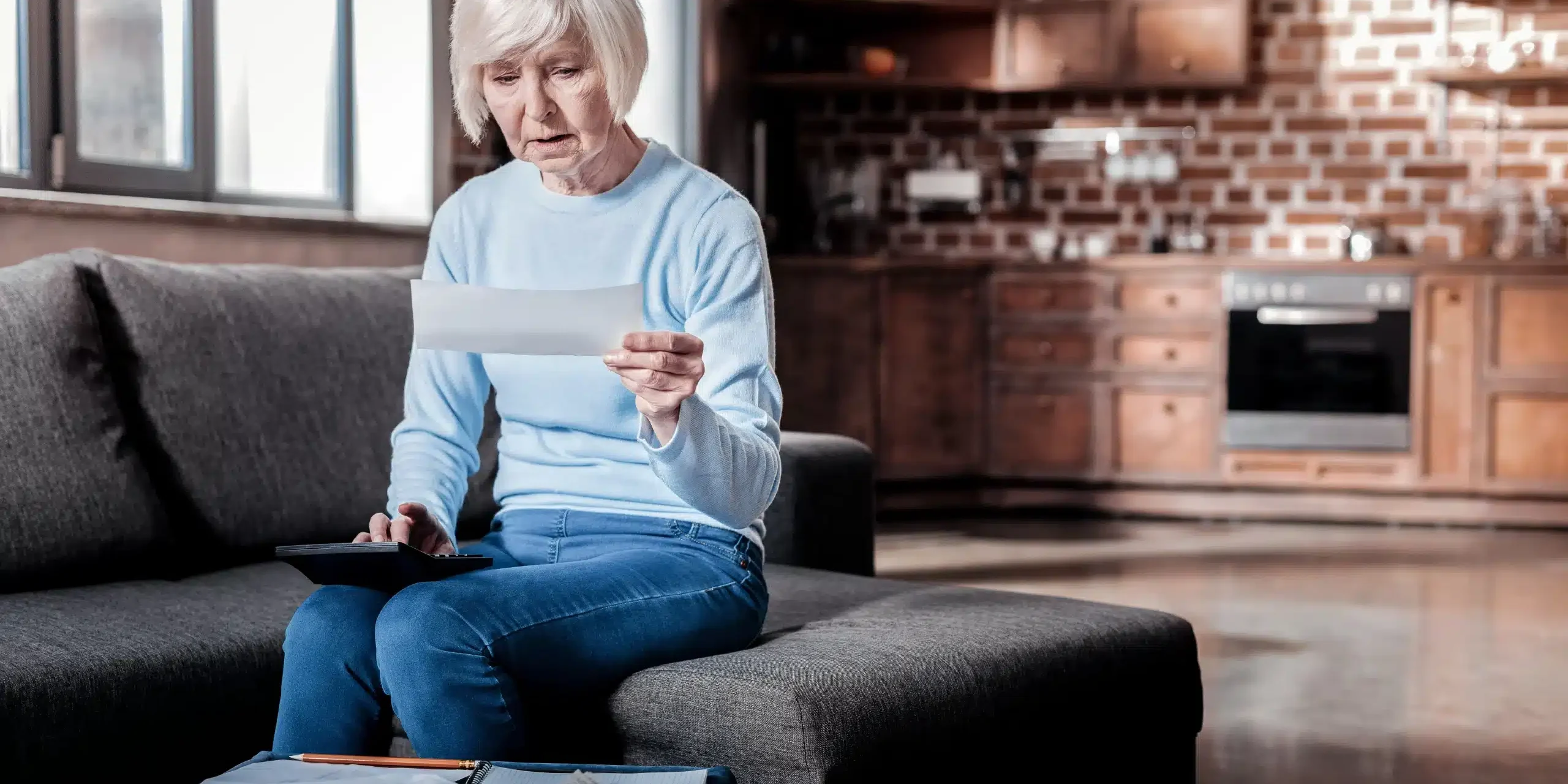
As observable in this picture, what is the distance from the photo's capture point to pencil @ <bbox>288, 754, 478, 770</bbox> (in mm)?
1374

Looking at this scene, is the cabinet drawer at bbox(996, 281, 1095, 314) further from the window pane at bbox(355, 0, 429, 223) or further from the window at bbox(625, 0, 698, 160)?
the window pane at bbox(355, 0, 429, 223)

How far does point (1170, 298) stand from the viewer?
5707mm

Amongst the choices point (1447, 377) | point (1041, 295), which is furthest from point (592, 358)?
point (1447, 377)

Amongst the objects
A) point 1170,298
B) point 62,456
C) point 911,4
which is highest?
point 911,4

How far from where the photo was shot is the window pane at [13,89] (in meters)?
3.04

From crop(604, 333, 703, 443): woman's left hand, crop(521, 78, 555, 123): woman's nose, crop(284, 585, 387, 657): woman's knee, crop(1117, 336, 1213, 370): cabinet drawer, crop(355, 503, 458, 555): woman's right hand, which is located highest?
crop(521, 78, 555, 123): woman's nose

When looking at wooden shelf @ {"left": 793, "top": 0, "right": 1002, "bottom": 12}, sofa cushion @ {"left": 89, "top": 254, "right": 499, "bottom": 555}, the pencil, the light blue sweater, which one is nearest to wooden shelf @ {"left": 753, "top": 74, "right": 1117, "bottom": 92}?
wooden shelf @ {"left": 793, "top": 0, "right": 1002, "bottom": 12}

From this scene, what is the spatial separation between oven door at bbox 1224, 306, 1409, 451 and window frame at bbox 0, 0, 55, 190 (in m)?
3.89

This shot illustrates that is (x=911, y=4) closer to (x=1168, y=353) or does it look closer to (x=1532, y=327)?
(x=1168, y=353)

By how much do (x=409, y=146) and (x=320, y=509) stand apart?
7.24 feet

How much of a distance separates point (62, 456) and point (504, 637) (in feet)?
2.90

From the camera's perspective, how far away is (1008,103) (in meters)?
6.30

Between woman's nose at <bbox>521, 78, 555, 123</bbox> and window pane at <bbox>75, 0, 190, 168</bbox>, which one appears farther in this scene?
window pane at <bbox>75, 0, 190, 168</bbox>

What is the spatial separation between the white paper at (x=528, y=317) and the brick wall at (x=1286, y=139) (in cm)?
505
